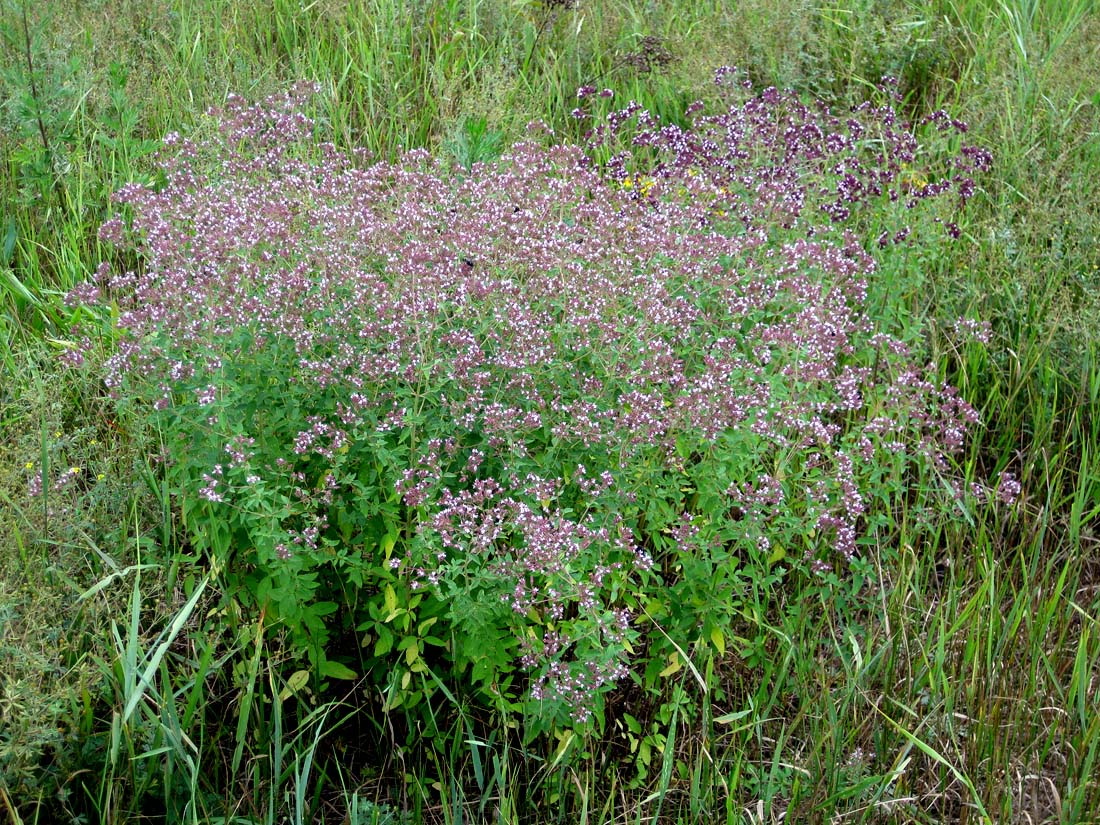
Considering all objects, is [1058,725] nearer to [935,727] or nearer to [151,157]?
[935,727]

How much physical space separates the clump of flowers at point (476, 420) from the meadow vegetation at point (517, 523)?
2 centimetres

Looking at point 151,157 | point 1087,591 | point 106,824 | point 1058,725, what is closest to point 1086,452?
point 1087,591

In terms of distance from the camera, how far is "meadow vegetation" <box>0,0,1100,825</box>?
2.94 meters

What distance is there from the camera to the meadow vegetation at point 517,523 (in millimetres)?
2936

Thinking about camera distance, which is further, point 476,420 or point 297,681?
point 297,681

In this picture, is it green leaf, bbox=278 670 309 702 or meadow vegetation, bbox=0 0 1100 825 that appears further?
green leaf, bbox=278 670 309 702

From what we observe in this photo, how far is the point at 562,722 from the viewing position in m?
2.95

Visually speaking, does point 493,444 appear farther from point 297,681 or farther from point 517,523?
point 297,681

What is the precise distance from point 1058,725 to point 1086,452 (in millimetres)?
1387

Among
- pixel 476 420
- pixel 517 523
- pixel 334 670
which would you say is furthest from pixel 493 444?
pixel 334 670

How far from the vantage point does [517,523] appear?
9.11ft

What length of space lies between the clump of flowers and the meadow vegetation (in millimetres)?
18

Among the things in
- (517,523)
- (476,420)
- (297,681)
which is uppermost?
(476,420)

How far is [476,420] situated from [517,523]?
1.21 feet
